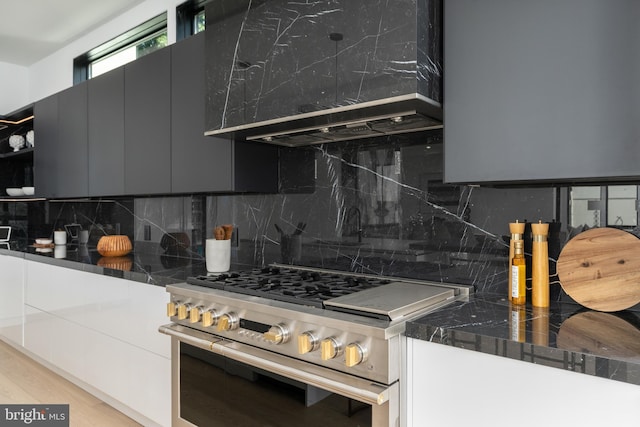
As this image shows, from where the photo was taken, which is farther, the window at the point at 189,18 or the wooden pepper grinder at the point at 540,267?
the window at the point at 189,18

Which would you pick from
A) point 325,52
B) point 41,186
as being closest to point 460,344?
point 325,52

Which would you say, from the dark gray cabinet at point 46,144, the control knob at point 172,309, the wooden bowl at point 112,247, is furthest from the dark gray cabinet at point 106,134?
the control knob at point 172,309

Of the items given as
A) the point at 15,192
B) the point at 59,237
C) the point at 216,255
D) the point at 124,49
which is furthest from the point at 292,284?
the point at 15,192

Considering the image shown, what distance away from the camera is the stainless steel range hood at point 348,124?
1589mm

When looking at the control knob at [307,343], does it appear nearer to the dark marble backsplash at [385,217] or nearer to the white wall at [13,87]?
the dark marble backsplash at [385,217]

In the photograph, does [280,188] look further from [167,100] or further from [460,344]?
[460,344]

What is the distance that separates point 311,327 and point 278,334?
5.1 inches

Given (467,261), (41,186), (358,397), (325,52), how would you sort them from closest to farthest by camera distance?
(358,397)
(325,52)
(467,261)
(41,186)

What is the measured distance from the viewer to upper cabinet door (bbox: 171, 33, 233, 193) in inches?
90.8

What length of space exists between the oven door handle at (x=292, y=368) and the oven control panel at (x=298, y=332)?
0.02 meters

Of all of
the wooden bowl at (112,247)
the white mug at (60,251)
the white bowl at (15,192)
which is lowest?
the white mug at (60,251)

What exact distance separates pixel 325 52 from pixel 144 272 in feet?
4.57

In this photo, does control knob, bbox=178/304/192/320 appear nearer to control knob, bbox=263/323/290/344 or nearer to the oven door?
the oven door

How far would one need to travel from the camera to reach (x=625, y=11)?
4.04 ft
